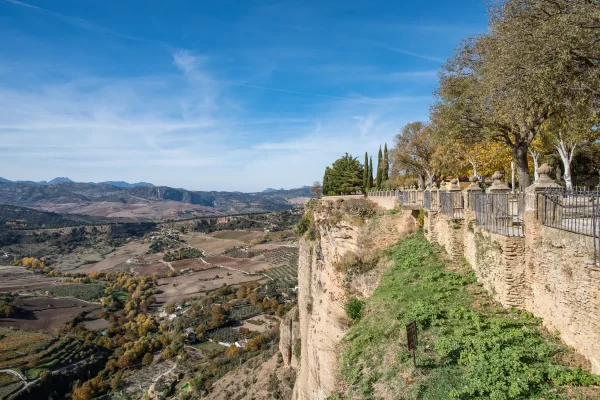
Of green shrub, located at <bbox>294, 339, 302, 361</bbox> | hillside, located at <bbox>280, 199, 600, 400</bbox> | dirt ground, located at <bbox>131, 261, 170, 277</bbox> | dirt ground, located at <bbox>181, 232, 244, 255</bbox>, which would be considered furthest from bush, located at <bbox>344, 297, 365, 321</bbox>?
dirt ground, located at <bbox>181, 232, 244, 255</bbox>

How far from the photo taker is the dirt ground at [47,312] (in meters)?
81.0

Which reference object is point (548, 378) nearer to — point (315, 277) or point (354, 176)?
point (315, 277)

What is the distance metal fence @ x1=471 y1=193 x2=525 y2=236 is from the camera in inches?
374

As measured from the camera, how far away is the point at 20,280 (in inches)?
4628

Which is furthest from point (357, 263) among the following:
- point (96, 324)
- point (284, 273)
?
point (284, 273)

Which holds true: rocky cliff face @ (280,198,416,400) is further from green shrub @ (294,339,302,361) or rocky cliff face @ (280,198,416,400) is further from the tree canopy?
the tree canopy

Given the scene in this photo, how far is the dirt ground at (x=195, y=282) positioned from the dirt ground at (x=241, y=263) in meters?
3.97

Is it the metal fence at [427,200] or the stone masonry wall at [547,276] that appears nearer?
the stone masonry wall at [547,276]

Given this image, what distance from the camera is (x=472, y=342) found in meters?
7.72

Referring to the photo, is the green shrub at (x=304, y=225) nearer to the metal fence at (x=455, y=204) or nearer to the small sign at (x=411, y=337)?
the metal fence at (x=455, y=204)

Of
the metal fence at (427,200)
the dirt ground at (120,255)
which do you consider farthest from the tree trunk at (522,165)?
the dirt ground at (120,255)

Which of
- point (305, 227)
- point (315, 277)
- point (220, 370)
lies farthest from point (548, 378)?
point (220, 370)

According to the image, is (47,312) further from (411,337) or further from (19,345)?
(411,337)

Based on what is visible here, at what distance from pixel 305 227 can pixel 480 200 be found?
16.1 meters
